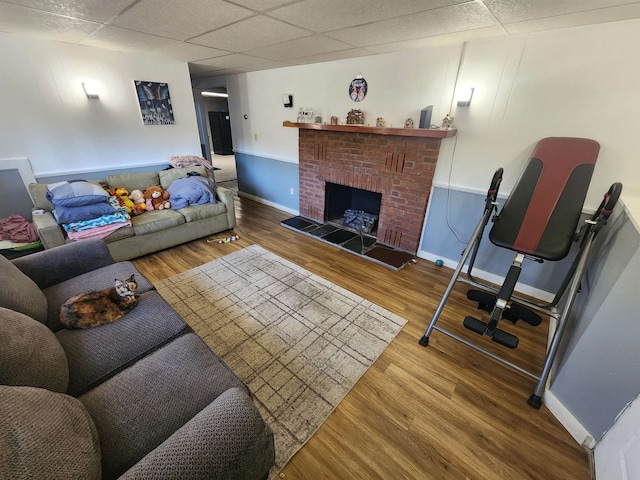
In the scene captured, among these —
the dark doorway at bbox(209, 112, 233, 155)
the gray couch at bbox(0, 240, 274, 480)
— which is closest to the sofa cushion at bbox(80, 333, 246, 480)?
the gray couch at bbox(0, 240, 274, 480)

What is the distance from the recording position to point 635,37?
173 centimetres

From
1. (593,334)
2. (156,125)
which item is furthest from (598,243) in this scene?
(156,125)

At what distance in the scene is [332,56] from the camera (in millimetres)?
2996

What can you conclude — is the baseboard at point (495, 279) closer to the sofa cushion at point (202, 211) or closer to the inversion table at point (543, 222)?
the inversion table at point (543, 222)

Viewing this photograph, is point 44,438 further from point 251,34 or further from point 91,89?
point 91,89

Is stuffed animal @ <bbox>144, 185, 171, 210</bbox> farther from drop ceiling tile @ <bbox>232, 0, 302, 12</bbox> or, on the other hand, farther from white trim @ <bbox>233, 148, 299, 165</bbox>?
drop ceiling tile @ <bbox>232, 0, 302, 12</bbox>

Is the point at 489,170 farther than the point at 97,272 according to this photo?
Yes

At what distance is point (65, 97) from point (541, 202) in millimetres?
4649

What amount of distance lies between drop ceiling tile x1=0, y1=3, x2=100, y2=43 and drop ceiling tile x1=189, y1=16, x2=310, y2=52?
89 centimetres

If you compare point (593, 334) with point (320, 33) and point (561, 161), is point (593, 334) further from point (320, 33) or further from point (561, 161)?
point (320, 33)

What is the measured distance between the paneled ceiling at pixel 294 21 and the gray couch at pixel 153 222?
55.5 inches

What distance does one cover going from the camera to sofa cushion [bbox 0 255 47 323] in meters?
1.28

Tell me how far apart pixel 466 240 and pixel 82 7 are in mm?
3681

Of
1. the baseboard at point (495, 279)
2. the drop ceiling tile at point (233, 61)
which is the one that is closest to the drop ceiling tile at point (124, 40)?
the drop ceiling tile at point (233, 61)
